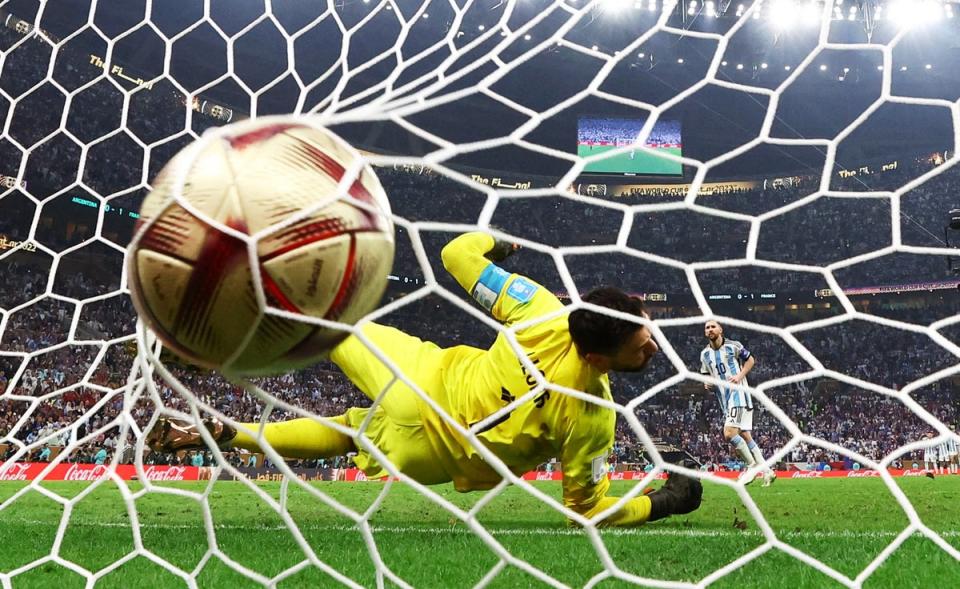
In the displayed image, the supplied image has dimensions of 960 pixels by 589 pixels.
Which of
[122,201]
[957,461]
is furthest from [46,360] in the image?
[957,461]

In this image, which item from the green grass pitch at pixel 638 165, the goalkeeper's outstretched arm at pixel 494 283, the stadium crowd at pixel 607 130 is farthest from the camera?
the stadium crowd at pixel 607 130

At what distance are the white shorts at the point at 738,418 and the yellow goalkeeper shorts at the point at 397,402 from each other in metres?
4.82

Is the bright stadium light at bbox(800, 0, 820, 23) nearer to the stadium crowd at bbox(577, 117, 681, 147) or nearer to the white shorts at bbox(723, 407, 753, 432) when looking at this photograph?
the stadium crowd at bbox(577, 117, 681, 147)

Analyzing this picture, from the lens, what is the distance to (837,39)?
63.7ft

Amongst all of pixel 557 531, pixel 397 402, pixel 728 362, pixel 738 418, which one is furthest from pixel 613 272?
pixel 397 402

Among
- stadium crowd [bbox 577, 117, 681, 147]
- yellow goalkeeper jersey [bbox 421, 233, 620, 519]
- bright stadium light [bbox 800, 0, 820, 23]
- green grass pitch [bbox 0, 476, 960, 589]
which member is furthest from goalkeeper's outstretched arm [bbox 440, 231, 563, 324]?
stadium crowd [bbox 577, 117, 681, 147]

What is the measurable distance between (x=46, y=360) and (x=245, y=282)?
10.8 m

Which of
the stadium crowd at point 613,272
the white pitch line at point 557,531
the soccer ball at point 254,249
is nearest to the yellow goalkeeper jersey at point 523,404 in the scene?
the white pitch line at point 557,531

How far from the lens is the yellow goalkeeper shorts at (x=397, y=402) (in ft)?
9.73

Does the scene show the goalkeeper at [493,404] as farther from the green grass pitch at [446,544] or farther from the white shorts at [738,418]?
the white shorts at [738,418]

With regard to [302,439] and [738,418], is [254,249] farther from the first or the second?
[738,418]

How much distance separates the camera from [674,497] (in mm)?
3383

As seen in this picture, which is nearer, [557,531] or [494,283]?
[494,283]

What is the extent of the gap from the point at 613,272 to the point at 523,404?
22.1 m
